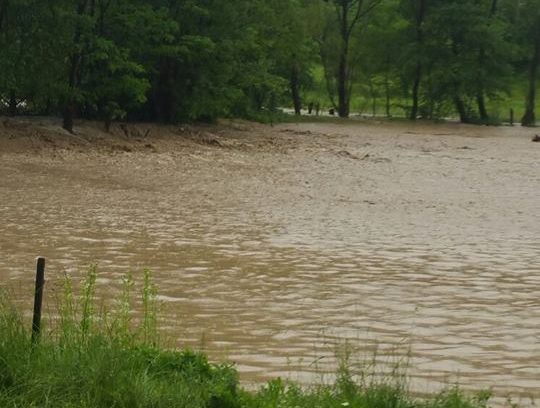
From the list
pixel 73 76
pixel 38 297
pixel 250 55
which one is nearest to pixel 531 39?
pixel 250 55

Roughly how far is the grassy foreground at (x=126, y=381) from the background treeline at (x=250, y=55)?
2497 centimetres

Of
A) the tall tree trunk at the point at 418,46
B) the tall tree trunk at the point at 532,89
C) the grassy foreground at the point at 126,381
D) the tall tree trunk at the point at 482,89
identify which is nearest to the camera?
the grassy foreground at the point at 126,381

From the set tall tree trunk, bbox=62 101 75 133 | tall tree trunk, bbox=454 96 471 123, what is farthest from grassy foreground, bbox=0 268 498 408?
tall tree trunk, bbox=454 96 471 123

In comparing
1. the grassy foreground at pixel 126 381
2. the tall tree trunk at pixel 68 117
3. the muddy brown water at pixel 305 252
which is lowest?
the muddy brown water at pixel 305 252

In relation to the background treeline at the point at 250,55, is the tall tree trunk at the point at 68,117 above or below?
below

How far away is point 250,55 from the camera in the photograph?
1748 inches

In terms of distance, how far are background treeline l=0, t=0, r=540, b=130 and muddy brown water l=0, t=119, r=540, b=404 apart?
4.16 metres

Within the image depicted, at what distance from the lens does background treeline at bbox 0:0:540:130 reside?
104 feet

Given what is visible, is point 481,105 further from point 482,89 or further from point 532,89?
point 532,89

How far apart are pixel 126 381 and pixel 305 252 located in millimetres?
8381

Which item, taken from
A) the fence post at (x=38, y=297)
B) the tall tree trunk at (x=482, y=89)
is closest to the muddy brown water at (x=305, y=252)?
the fence post at (x=38, y=297)

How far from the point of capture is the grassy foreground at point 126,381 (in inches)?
234

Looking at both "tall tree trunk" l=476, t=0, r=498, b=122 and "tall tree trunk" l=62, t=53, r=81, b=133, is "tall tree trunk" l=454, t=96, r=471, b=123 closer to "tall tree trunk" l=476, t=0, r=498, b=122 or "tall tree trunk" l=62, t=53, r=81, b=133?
"tall tree trunk" l=476, t=0, r=498, b=122

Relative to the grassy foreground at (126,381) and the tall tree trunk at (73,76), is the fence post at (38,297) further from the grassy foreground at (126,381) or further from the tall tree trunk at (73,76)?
the tall tree trunk at (73,76)
